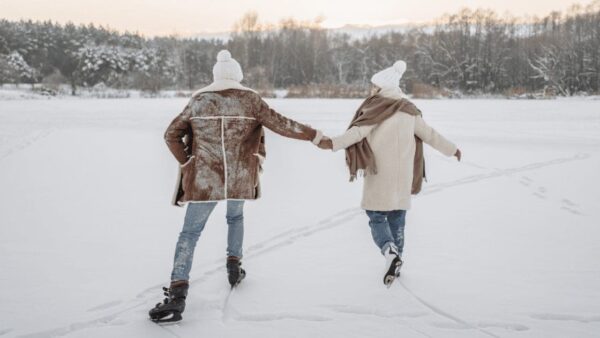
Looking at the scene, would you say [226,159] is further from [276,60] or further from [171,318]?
[276,60]

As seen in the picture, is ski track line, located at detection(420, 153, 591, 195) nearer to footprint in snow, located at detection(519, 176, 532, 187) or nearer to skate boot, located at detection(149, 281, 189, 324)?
footprint in snow, located at detection(519, 176, 532, 187)

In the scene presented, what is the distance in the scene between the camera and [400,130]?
3.74 metres

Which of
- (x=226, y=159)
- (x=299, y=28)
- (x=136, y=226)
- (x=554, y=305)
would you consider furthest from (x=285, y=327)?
(x=299, y=28)

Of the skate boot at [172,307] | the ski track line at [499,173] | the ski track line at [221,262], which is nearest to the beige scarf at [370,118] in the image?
the ski track line at [221,262]

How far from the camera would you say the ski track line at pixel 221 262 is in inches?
122

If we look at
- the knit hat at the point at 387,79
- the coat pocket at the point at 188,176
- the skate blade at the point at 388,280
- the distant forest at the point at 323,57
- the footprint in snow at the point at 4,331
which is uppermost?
the distant forest at the point at 323,57

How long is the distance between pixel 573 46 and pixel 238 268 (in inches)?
2213

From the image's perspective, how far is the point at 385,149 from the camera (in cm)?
Result: 376

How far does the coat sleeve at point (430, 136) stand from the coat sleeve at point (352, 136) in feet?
1.21

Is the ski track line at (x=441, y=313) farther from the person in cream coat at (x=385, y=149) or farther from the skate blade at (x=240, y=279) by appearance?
the skate blade at (x=240, y=279)

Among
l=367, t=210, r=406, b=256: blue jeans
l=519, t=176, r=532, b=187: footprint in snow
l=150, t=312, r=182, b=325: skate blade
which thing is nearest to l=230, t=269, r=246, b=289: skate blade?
l=150, t=312, r=182, b=325: skate blade

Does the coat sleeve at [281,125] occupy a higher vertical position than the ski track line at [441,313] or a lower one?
higher

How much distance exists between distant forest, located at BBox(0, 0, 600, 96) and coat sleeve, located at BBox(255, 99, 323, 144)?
150 ft

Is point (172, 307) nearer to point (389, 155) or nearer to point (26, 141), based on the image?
point (389, 155)
